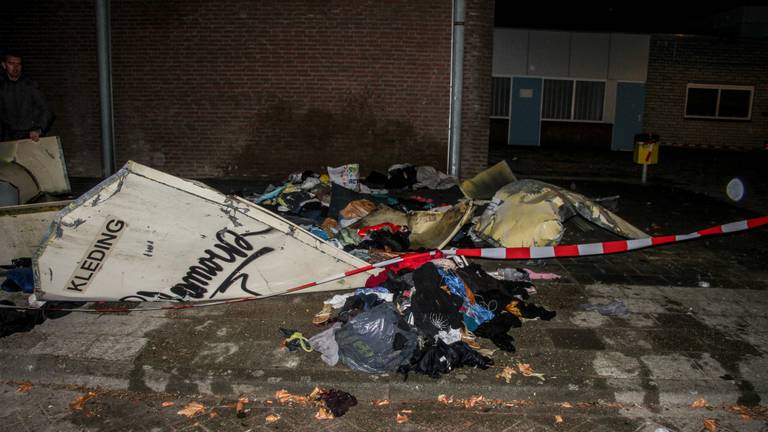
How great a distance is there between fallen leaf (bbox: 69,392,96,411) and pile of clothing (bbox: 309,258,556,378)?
169 centimetres

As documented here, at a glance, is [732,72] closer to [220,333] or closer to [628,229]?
[628,229]

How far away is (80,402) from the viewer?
4117mm

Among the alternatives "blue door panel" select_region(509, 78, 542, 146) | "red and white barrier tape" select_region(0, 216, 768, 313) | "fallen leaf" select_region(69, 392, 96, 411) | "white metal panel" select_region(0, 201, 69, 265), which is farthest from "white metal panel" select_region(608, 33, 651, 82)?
"fallen leaf" select_region(69, 392, 96, 411)

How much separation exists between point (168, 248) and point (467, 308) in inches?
109

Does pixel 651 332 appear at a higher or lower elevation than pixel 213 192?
lower

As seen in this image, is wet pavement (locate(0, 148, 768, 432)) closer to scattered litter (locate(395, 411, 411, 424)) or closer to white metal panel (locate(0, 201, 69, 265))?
scattered litter (locate(395, 411, 411, 424))

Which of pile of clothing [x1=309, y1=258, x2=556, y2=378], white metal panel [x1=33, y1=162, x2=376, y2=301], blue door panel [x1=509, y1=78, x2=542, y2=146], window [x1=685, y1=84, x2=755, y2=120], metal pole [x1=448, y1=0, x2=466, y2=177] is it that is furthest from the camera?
window [x1=685, y1=84, x2=755, y2=120]

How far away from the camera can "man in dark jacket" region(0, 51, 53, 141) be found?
7.64 meters

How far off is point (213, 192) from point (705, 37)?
21.3 m

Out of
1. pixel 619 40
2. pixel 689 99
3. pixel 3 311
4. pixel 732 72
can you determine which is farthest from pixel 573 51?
pixel 3 311

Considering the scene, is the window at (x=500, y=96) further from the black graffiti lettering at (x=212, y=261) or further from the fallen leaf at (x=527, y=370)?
the fallen leaf at (x=527, y=370)

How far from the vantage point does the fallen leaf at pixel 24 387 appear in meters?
4.26

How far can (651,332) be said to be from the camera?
201 inches

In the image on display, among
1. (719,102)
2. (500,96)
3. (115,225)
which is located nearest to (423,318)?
(115,225)
